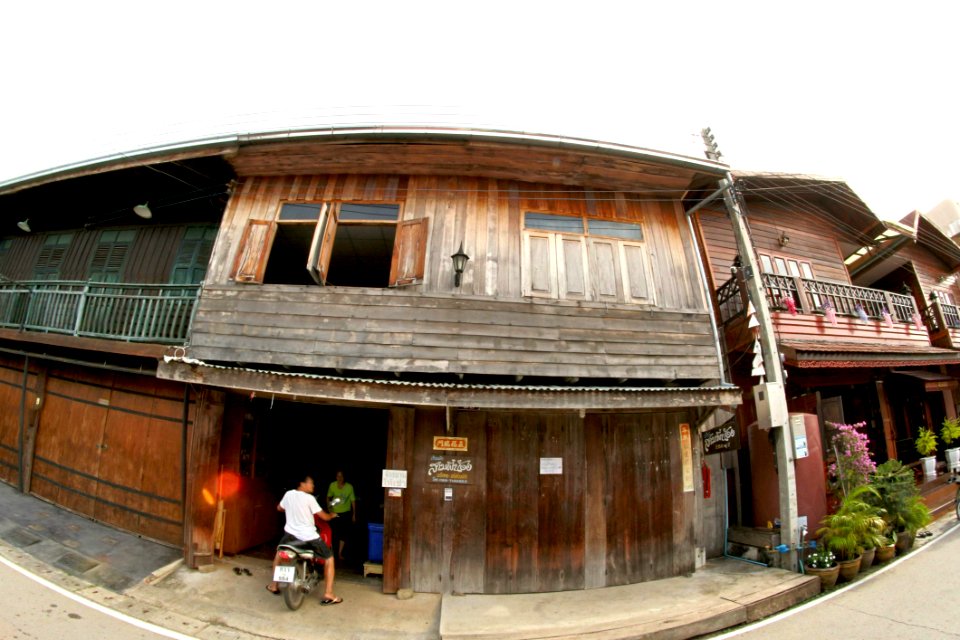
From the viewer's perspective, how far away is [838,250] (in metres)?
13.3

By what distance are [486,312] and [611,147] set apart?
3924mm

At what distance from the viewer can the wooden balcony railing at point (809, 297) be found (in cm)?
984

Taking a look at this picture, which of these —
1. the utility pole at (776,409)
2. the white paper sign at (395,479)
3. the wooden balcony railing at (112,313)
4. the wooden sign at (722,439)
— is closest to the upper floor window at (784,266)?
the utility pole at (776,409)

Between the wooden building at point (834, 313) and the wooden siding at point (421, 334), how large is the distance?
151 inches

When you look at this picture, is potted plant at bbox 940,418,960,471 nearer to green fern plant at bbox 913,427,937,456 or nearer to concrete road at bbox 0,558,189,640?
green fern plant at bbox 913,427,937,456

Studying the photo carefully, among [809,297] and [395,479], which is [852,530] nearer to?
[809,297]

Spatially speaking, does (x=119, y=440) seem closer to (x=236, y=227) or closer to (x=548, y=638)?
(x=236, y=227)

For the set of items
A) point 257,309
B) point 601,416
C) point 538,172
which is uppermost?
point 538,172

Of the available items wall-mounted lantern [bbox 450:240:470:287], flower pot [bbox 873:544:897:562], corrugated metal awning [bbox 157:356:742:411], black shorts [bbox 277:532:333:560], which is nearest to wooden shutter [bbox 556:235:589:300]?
wall-mounted lantern [bbox 450:240:470:287]

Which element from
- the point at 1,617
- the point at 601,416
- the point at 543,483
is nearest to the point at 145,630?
the point at 1,617

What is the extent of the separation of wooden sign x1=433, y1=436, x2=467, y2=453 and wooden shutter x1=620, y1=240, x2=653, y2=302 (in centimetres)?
408

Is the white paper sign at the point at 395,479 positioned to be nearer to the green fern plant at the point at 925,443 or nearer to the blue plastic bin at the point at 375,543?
the blue plastic bin at the point at 375,543

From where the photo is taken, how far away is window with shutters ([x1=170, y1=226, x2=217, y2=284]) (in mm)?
9562

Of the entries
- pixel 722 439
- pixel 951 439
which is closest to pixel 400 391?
pixel 722 439
